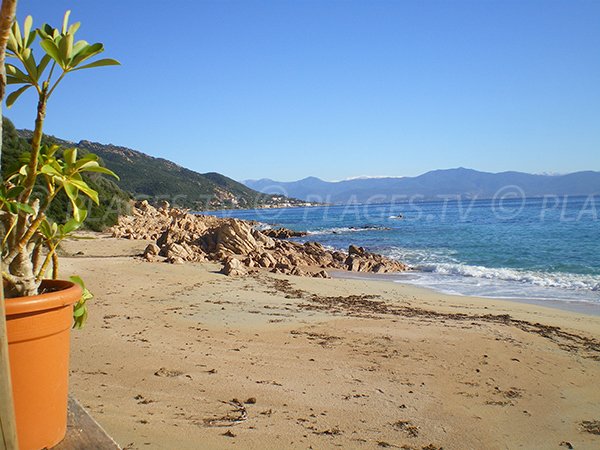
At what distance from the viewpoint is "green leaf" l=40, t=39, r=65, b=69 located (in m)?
1.87

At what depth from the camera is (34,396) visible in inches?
72.3

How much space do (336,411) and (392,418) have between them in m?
0.44

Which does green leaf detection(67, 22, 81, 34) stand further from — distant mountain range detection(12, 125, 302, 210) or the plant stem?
distant mountain range detection(12, 125, 302, 210)

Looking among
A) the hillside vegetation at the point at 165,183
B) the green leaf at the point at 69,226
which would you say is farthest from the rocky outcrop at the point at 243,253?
the hillside vegetation at the point at 165,183

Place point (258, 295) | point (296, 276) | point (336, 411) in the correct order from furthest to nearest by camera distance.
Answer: point (296, 276)
point (258, 295)
point (336, 411)

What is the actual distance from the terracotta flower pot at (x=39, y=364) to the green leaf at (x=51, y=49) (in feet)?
2.97

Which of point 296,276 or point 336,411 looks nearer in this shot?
point 336,411

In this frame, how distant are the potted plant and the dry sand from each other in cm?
42

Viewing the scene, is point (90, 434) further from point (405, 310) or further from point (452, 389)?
point (405, 310)

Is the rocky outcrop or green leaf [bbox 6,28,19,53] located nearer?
green leaf [bbox 6,28,19,53]

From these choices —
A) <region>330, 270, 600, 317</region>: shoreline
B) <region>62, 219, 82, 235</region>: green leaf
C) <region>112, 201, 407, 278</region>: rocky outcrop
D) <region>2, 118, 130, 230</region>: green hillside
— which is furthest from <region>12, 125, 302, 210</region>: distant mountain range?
<region>62, 219, 82, 235</region>: green leaf

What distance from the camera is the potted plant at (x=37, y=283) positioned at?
180cm

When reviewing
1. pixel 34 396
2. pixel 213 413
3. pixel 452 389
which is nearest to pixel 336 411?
pixel 213 413

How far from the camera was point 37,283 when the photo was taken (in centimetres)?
208
